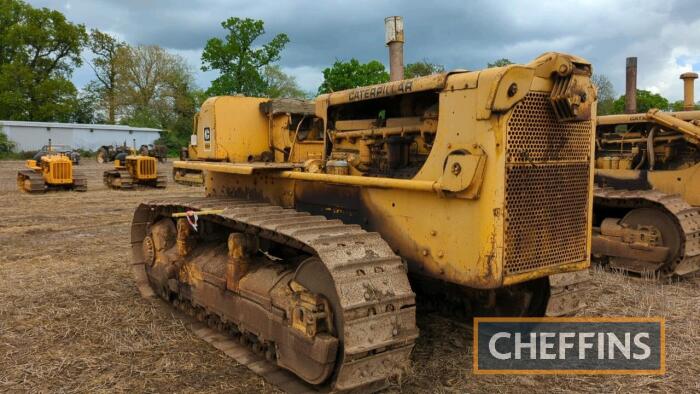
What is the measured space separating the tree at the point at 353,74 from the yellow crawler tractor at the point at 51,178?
1651 cm

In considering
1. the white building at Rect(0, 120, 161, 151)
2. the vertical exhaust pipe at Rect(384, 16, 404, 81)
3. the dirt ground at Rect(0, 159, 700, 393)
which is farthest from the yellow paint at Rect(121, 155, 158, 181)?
the white building at Rect(0, 120, 161, 151)

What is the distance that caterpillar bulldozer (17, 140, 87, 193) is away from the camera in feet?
62.2

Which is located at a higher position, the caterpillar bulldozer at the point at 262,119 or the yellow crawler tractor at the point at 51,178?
the caterpillar bulldozer at the point at 262,119

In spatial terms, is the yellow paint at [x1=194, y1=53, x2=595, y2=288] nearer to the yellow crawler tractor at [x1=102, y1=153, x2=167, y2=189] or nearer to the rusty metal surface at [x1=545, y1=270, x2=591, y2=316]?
the rusty metal surface at [x1=545, y1=270, x2=591, y2=316]

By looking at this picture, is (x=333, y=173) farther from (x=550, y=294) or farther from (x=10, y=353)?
(x=10, y=353)

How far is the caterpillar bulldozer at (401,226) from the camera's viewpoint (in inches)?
147

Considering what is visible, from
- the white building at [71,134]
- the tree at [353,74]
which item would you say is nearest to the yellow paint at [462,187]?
the tree at [353,74]

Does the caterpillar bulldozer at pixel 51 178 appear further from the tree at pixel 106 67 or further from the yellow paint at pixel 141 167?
the tree at pixel 106 67

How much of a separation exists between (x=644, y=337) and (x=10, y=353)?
5.71 m

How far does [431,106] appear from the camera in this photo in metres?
4.74

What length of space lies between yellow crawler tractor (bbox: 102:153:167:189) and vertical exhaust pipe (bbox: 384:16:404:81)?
55.8 feet

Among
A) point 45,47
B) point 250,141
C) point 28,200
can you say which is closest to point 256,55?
point 45,47

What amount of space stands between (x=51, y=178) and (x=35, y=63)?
43720 millimetres

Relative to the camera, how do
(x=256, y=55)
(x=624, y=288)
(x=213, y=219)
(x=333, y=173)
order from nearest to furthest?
(x=333, y=173), (x=213, y=219), (x=624, y=288), (x=256, y=55)
